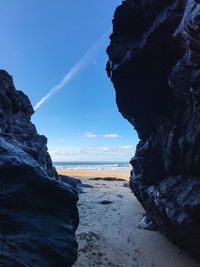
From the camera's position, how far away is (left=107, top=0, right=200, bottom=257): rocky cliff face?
9.14 meters

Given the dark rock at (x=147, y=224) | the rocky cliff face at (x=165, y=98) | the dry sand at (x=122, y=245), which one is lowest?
the dry sand at (x=122, y=245)

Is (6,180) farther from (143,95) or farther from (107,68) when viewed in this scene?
(107,68)

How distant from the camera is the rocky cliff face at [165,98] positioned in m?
9.14

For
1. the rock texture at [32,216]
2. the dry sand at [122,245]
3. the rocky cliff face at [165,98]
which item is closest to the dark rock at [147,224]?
the dry sand at [122,245]

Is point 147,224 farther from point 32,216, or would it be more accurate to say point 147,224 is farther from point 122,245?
point 32,216

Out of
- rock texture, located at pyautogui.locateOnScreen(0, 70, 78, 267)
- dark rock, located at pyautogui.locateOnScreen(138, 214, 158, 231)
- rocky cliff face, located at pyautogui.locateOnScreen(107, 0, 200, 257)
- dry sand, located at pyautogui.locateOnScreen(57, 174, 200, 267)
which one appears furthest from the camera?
dark rock, located at pyautogui.locateOnScreen(138, 214, 158, 231)

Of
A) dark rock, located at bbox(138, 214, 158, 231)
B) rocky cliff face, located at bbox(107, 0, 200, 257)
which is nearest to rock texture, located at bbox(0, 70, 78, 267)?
rocky cliff face, located at bbox(107, 0, 200, 257)

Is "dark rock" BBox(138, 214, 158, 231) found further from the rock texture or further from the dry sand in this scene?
the rock texture

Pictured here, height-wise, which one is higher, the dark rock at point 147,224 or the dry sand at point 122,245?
the dark rock at point 147,224

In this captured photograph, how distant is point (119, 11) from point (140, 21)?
147cm

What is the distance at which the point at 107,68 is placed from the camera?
17516 mm

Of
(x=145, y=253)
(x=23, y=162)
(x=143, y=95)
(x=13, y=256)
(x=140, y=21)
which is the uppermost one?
(x=140, y=21)

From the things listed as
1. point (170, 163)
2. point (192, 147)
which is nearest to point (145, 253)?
point (170, 163)

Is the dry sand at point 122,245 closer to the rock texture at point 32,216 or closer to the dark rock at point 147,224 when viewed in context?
the dark rock at point 147,224
